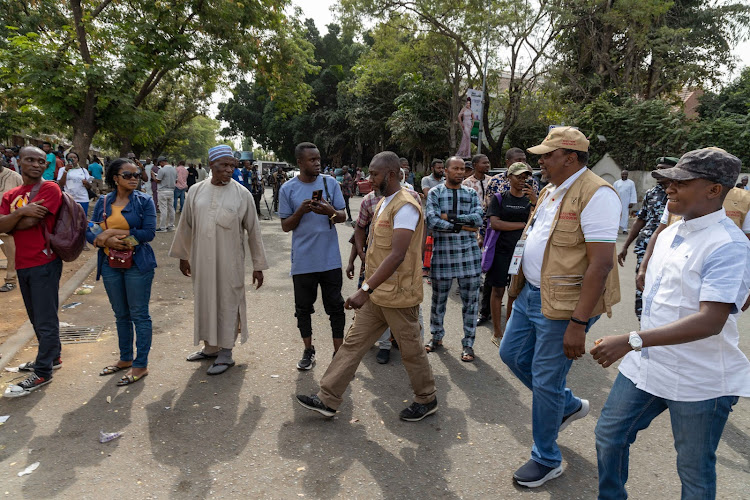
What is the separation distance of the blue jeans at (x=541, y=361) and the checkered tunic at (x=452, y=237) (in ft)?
5.28

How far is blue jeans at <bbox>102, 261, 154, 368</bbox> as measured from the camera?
396cm

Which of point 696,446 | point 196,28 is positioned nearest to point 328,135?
point 196,28

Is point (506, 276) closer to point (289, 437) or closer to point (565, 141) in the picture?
point (565, 141)

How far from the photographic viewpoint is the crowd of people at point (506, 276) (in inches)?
77.2

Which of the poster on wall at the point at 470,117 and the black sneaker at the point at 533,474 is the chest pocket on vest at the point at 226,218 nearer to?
the black sneaker at the point at 533,474

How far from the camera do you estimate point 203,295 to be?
424 cm

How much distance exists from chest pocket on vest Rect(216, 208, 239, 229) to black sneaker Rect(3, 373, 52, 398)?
5.94ft

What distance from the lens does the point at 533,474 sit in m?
2.78

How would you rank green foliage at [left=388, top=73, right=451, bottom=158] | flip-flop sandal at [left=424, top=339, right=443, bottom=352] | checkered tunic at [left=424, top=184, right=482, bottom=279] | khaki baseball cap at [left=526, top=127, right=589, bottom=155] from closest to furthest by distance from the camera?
khaki baseball cap at [left=526, top=127, right=589, bottom=155]
checkered tunic at [left=424, top=184, right=482, bottom=279]
flip-flop sandal at [left=424, top=339, right=443, bottom=352]
green foliage at [left=388, top=73, right=451, bottom=158]

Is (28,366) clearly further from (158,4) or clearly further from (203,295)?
(158,4)

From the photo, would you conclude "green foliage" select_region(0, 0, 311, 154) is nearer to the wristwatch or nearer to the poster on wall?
the poster on wall

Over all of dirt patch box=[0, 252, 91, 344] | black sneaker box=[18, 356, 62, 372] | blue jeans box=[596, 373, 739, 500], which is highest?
blue jeans box=[596, 373, 739, 500]

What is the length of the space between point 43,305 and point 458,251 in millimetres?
3454

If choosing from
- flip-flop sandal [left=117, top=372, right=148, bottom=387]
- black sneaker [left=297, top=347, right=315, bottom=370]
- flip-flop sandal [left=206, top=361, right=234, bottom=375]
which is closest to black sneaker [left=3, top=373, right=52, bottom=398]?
flip-flop sandal [left=117, top=372, right=148, bottom=387]
